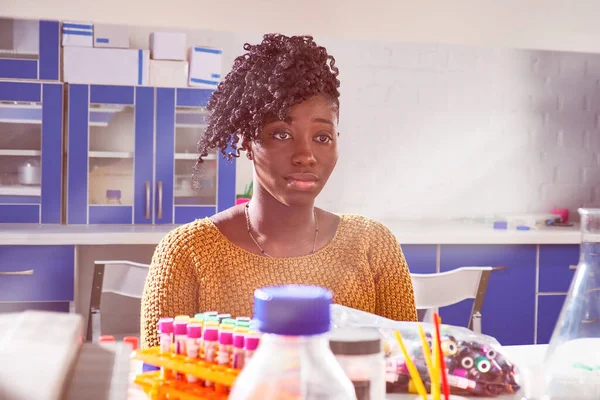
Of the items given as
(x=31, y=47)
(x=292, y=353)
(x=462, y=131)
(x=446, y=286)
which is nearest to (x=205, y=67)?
(x=31, y=47)

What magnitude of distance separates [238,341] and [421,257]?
2760 millimetres

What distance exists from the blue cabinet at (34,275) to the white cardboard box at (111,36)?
1038 mm

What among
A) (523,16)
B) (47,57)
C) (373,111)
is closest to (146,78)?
(47,57)

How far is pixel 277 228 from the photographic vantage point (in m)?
1.34

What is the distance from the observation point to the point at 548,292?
11.6 feet

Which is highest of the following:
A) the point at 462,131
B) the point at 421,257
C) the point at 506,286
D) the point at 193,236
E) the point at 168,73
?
the point at 168,73

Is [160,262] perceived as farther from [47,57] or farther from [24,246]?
[47,57]

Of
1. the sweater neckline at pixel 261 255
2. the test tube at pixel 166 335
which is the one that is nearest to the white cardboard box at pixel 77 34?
the sweater neckline at pixel 261 255

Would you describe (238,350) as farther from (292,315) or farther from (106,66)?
(106,66)

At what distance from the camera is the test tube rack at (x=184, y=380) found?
0.69 metres

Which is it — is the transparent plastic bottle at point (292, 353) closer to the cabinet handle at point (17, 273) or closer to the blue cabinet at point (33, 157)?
the cabinet handle at point (17, 273)

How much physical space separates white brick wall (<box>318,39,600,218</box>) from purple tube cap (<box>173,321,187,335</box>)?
3.21 m

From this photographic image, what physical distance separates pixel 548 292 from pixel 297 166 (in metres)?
2.67

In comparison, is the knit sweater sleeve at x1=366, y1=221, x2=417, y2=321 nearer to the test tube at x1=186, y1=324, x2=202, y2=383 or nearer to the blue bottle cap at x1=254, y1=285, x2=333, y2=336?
the test tube at x1=186, y1=324, x2=202, y2=383
